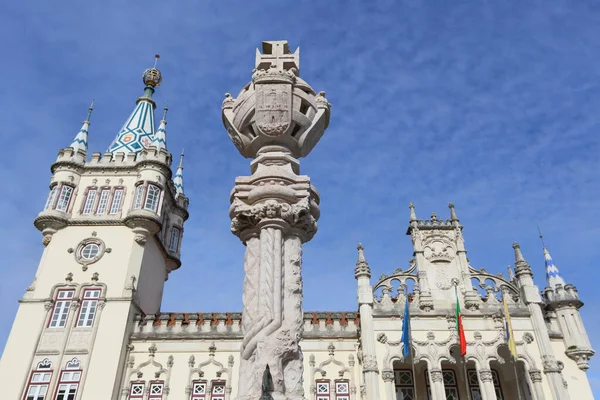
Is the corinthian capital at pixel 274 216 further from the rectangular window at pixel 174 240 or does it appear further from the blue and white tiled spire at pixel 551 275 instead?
the rectangular window at pixel 174 240

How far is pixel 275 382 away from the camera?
17.7 feet

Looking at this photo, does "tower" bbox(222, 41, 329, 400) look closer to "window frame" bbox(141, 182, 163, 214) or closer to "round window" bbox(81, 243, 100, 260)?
"window frame" bbox(141, 182, 163, 214)

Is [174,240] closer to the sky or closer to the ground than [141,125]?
closer to the ground

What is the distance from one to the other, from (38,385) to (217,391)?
8927 mm

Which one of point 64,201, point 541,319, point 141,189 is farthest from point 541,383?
point 64,201


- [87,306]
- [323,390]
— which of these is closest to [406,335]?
[323,390]

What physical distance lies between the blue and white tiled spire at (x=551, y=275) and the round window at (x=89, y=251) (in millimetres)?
26582

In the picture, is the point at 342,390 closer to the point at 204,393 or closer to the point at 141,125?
the point at 204,393

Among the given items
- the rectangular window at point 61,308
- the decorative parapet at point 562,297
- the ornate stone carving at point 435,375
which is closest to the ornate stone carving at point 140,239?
the rectangular window at point 61,308

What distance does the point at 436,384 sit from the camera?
75.8 feet

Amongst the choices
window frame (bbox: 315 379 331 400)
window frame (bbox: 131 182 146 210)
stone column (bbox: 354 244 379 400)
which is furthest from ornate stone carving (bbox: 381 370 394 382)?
window frame (bbox: 131 182 146 210)

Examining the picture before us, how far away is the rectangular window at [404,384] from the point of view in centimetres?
2475

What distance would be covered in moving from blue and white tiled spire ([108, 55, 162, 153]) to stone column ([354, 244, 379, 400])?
687 inches

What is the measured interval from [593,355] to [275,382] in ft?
84.4
